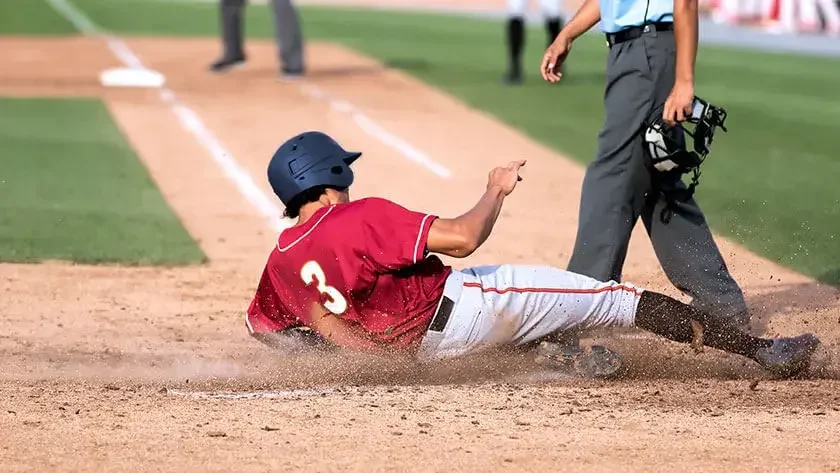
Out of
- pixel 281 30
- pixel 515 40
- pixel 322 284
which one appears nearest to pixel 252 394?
pixel 322 284

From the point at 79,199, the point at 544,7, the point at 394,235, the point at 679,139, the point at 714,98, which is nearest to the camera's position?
the point at 394,235

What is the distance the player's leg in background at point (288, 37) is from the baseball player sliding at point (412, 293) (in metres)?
11.3

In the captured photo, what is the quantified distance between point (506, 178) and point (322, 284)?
2.66 ft

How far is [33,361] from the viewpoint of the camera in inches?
251

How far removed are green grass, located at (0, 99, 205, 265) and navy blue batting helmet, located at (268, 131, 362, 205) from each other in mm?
2878

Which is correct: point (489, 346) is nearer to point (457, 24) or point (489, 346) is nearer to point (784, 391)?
point (784, 391)

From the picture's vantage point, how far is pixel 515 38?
17453 mm

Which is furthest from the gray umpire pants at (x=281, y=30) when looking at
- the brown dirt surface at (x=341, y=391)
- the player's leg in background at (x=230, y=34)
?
the brown dirt surface at (x=341, y=391)

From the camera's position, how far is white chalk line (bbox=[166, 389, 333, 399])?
18.6ft

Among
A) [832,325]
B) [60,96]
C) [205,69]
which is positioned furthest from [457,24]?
[832,325]

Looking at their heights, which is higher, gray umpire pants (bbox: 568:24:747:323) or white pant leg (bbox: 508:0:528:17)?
gray umpire pants (bbox: 568:24:747:323)

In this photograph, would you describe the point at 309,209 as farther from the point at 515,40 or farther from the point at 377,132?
the point at 515,40

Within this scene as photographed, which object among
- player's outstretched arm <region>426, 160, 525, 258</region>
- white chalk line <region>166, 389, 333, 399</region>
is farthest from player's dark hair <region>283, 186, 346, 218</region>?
white chalk line <region>166, 389, 333, 399</region>

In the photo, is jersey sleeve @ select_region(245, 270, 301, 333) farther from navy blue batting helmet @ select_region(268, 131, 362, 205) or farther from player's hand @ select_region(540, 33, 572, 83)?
player's hand @ select_region(540, 33, 572, 83)
